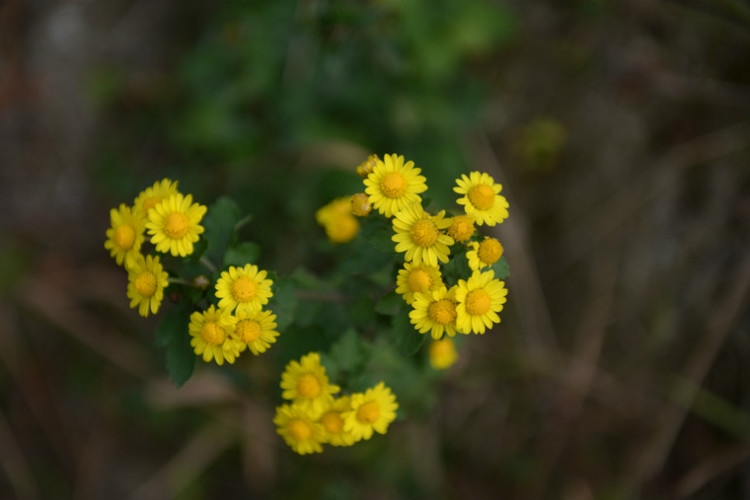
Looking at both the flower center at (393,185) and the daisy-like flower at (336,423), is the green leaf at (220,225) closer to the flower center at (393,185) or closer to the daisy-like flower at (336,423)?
the flower center at (393,185)

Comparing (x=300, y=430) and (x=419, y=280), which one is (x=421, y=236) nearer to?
(x=419, y=280)

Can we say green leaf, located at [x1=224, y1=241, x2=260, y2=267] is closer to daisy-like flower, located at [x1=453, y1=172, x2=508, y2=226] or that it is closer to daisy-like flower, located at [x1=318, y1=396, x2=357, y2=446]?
daisy-like flower, located at [x1=318, y1=396, x2=357, y2=446]

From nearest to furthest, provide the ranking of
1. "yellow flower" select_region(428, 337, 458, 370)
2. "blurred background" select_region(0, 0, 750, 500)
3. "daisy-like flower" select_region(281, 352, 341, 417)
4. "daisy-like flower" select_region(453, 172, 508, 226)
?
1. "daisy-like flower" select_region(453, 172, 508, 226)
2. "daisy-like flower" select_region(281, 352, 341, 417)
3. "yellow flower" select_region(428, 337, 458, 370)
4. "blurred background" select_region(0, 0, 750, 500)

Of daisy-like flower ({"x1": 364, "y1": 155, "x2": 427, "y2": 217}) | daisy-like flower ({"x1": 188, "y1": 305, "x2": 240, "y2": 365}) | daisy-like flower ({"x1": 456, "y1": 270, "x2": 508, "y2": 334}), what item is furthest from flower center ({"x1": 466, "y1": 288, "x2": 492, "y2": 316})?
daisy-like flower ({"x1": 188, "y1": 305, "x2": 240, "y2": 365})

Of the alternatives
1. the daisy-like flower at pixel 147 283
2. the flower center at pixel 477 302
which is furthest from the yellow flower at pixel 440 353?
the daisy-like flower at pixel 147 283

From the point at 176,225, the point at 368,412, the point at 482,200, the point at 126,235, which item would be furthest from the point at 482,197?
the point at 126,235

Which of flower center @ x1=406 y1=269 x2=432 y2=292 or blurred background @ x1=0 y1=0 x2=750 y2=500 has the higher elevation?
blurred background @ x1=0 y1=0 x2=750 y2=500
